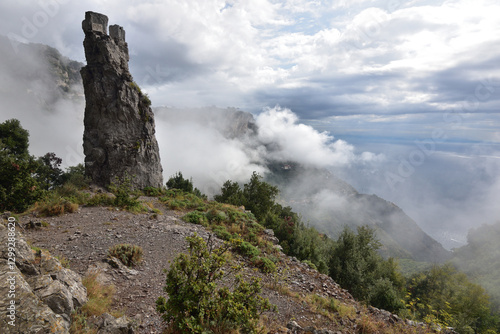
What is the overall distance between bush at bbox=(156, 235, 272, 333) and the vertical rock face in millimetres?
27752

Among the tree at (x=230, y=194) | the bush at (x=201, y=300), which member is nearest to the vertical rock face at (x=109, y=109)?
the tree at (x=230, y=194)

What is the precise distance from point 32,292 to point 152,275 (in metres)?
4.92

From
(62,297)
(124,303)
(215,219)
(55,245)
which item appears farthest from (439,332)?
(55,245)

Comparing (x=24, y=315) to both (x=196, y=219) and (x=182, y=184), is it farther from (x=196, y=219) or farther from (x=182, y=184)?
(x=182, y=184)

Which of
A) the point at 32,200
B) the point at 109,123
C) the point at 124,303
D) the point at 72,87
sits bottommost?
the point at 124,303

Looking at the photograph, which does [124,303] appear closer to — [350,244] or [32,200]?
[32,200]

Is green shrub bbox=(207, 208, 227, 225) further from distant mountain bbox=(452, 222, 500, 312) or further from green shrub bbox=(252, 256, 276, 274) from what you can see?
distant mountain bbox=(452, 222, 500, 312)

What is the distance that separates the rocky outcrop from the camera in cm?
332

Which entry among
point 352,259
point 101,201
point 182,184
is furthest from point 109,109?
point 352,259

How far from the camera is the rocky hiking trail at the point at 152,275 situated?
6.83 m

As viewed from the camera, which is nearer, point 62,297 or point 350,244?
point 62,297

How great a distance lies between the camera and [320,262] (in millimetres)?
16266

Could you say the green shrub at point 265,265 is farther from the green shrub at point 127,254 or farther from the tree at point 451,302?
the tree at point 451,302

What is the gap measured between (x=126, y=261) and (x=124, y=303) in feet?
8.17
